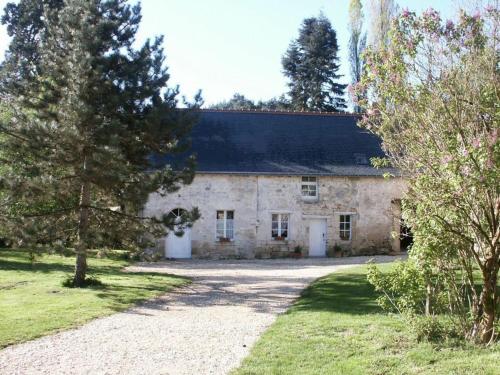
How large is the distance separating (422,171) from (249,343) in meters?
3.26

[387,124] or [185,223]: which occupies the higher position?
[387,124]

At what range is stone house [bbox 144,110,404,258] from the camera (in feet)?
75.3

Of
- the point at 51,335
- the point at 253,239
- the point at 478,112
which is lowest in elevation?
the point at 51,335

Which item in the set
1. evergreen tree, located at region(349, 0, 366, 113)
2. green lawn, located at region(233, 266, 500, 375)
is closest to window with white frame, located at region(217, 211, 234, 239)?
green lawn, located at region(233, 266, 500, 375)

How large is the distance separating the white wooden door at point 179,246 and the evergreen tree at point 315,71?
21.1 meters

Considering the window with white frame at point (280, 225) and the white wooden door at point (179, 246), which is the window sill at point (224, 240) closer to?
the white wooden door at point (179, 246)

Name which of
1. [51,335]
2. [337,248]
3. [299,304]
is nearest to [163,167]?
[299,304]

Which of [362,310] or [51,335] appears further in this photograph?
[362,310]

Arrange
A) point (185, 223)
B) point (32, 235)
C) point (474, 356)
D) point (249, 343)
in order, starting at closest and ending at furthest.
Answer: point (474, 356), point (249, 343), point (32, 235), point (185, 223)

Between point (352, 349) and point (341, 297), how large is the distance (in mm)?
4360

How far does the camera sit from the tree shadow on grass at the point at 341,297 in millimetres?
9586

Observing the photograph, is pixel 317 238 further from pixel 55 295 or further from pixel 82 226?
pixel 55 295

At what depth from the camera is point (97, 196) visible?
13859mm

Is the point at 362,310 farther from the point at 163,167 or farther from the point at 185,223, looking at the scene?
the point at 163,167
